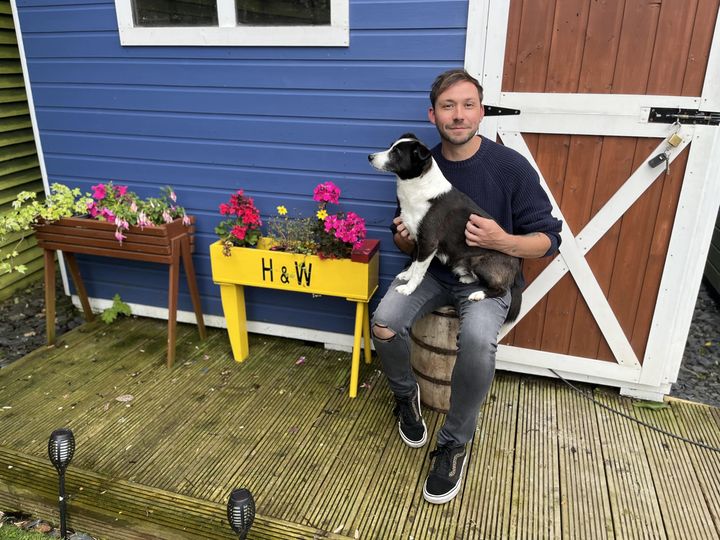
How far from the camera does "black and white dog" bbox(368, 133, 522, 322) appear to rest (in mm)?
2262

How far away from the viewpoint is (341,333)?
3.42 m

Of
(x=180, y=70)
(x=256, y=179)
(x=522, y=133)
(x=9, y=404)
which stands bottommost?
(x=9, y=404)

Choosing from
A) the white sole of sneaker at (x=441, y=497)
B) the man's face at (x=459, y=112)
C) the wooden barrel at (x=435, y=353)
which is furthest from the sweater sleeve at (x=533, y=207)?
the white sole of sneaker at (x=441, y=497)

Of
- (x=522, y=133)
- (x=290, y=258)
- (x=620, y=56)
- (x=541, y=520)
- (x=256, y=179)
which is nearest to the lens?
(x=541, y=520)

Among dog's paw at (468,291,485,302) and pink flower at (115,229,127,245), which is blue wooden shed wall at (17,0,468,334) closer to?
pink flower at (115,229,127,245)

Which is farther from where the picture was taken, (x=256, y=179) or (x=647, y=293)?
(x=256, y=179)

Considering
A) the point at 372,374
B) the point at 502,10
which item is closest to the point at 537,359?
the point at 372,374

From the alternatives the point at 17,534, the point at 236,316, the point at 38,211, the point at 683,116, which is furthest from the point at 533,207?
the point at 38,211

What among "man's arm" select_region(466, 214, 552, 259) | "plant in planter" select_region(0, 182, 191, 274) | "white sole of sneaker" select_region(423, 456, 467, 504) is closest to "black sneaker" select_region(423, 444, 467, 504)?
"white sole of sneaker" select_region(423, 456, 467, 504)

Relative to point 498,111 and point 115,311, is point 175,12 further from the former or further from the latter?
point 115,311

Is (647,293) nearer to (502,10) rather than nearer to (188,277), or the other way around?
(502,10)

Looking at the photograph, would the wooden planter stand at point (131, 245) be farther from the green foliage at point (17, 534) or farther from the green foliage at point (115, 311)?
the green foliage at point (17, 534)

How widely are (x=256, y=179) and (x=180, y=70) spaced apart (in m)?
0.82

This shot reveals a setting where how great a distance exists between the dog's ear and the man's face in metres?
0.23
